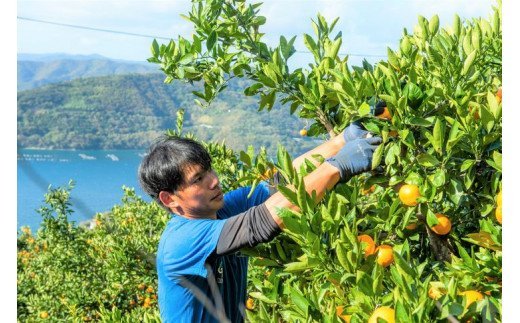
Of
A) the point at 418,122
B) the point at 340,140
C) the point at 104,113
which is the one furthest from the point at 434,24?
the point at 104,113

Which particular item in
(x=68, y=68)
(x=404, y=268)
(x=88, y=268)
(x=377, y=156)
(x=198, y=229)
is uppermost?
(x=377, y=156)

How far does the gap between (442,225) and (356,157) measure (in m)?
0.31

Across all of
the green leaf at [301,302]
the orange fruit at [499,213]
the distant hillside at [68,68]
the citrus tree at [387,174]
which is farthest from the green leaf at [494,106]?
the distant hillside at [68,68]

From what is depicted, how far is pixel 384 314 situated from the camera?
1.35 meters

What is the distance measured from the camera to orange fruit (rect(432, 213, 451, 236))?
183cm

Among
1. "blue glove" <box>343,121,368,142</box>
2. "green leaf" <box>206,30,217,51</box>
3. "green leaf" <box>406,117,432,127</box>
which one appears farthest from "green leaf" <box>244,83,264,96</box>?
"green leaf" <box>406,117,432,127</box>

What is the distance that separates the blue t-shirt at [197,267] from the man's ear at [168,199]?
6 centimetres

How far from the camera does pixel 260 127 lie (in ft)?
106

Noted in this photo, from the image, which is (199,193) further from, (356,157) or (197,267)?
(356,157)

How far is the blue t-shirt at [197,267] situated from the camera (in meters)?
2.15

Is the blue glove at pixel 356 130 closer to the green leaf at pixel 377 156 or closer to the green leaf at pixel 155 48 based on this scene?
the green leaf at pixel 377 156

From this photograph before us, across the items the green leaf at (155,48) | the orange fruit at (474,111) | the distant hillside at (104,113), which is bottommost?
the distant hillside at (104,113)

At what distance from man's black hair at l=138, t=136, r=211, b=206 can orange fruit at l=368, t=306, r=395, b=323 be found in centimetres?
110
